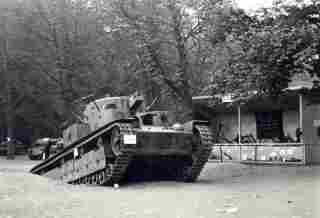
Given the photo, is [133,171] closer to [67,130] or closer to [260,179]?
[67,130]

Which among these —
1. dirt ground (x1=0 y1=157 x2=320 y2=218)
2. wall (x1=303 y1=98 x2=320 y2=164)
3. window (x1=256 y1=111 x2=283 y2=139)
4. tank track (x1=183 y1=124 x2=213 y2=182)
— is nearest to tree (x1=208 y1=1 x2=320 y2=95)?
tank track (x1=183 y1=124 x2=213 y2=182)

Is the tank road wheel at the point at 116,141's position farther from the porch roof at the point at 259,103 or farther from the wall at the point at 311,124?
the wall at the point at 311,124

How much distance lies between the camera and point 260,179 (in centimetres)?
1739

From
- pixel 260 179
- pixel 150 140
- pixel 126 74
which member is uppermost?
pixel 126 74

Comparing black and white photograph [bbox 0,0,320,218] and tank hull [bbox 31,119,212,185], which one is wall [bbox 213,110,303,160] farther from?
tank hull [bbox 31,119,212,185]

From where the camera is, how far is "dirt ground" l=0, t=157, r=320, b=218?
9.73 m

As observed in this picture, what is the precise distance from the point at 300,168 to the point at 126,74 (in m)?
17.4

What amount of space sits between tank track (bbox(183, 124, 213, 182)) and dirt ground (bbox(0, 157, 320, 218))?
1074mm

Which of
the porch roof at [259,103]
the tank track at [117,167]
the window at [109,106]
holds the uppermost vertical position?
the porch roof at [259,103]

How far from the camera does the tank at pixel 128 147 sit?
15.3 metres

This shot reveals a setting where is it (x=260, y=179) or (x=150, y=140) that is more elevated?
(x=150, y=140)

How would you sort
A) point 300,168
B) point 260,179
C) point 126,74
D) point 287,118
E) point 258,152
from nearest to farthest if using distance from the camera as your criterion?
1. point 260,179
2. point 300,168
3. point 258,152
4. point 287,118
5. point 126,74

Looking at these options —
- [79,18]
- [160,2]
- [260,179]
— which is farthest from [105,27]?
[260,179]

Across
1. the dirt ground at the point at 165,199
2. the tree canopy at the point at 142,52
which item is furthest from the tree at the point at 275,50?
the dirt ground at the point at 165,199
